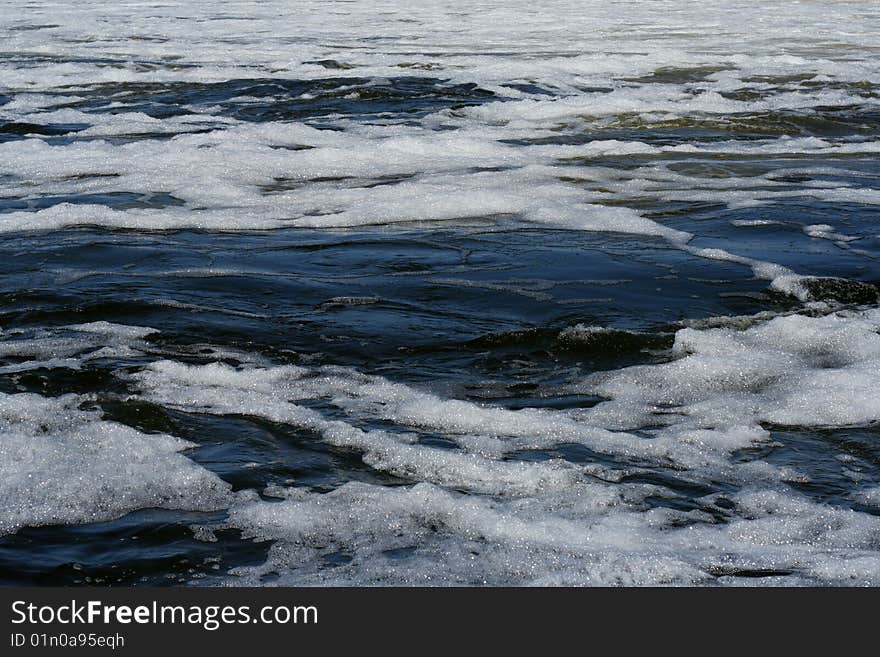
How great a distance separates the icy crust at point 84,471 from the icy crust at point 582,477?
27cm

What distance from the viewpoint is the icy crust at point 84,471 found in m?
3.42

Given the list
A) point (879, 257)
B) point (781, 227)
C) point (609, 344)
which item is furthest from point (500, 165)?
point (609, 344)

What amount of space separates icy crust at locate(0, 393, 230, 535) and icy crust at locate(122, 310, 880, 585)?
266 millimetres

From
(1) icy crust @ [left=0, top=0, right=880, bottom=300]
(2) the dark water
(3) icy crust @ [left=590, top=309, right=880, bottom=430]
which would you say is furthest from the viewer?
(1) icy crust @ [left=0, top=0, right=880, bottom=300]

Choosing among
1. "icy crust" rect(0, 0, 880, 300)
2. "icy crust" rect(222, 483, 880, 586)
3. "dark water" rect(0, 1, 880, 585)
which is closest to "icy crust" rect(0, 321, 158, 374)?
"dark water" rect(0, 1, 880, 585)

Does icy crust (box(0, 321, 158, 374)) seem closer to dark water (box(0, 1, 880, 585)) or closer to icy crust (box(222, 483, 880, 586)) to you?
dark water (box(0, 1, 880, 585))

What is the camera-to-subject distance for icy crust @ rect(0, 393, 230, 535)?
11.2 ft

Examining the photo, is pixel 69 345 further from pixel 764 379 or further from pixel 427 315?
pixel 764 379

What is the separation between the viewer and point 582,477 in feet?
12.1

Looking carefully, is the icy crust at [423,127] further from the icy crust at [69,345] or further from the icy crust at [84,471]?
the icy crust at [84,471]

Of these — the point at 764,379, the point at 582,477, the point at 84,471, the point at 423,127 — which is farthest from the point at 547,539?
the point at 423,127

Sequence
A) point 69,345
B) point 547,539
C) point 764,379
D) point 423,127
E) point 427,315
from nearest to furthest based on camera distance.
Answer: point 547,539 < point 764,379 < point 69,345 < point 427,315 < point 423,127

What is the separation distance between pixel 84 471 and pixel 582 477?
1.56m

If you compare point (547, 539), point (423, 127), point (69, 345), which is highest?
point (423, 127)
